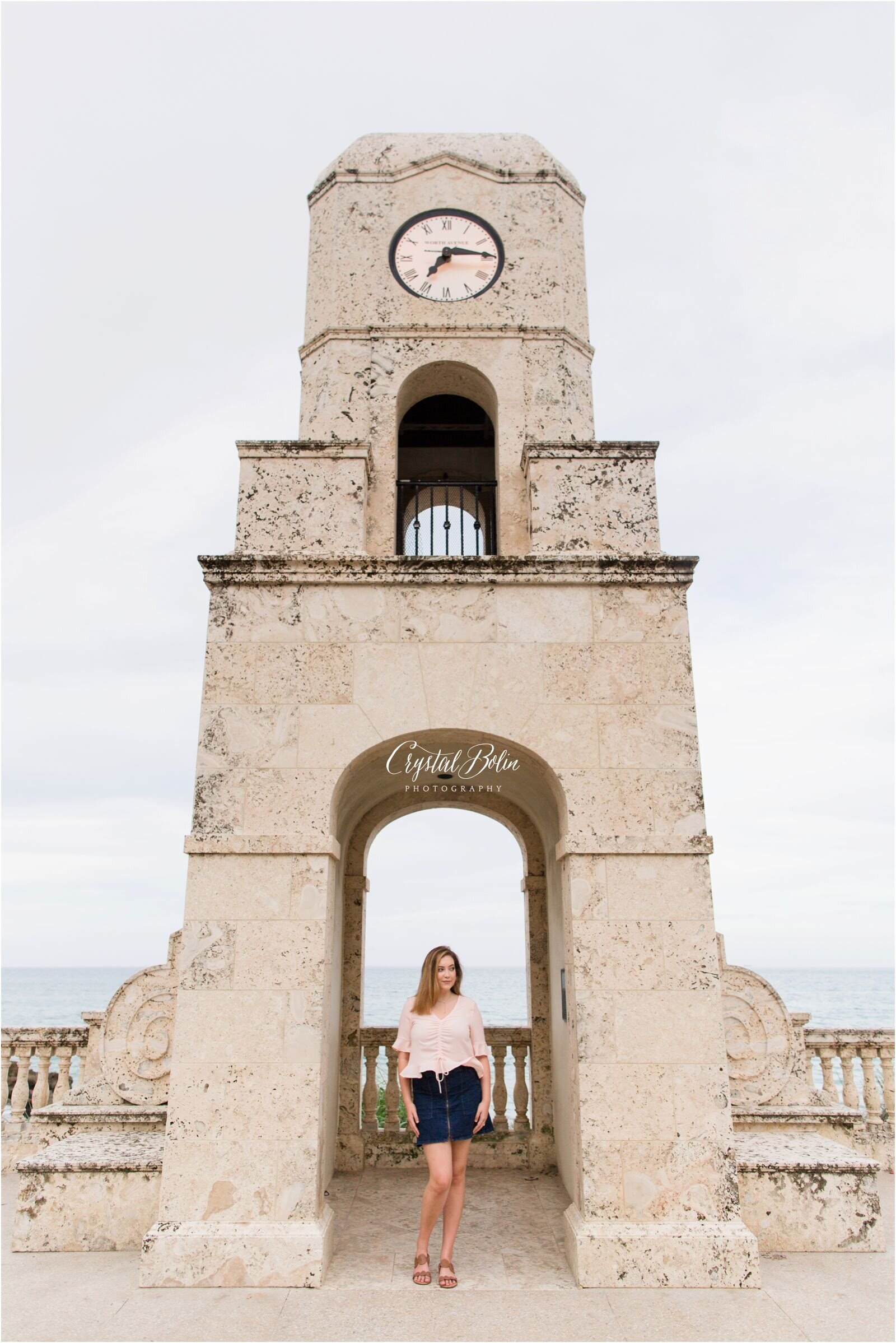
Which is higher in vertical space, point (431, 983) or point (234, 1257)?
point (431, 983)

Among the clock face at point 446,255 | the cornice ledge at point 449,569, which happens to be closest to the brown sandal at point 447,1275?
the cornice ledge at point 449,569

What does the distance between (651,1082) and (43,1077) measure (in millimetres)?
5949

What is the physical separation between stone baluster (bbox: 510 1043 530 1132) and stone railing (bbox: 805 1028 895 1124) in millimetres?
2591

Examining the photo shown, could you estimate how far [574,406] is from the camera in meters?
7.11

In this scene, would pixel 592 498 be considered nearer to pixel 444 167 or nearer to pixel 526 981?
pixel 444 167

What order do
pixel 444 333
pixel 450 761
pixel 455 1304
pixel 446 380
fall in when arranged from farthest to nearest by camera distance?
pixel 446 380 < pixel 444 333 < pixel 450 761 < pixel 455 1304

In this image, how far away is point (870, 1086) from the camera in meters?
7.64

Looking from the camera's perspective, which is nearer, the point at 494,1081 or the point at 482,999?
the point at 494,1081

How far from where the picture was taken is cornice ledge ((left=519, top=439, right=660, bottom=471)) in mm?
6277

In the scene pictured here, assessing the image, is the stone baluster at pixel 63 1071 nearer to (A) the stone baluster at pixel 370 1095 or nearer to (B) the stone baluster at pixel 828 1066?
(A) the stone baluster at pixel 370 1095

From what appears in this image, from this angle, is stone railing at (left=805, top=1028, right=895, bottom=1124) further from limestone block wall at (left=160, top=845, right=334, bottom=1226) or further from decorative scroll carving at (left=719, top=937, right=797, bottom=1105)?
limestone block wall at (left=160, top=845, right=334, bottom=1226)

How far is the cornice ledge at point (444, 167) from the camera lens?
7730 mm

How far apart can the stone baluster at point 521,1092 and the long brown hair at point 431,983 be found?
2.89 meters

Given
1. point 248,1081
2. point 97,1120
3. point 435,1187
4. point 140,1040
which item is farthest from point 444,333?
point 97,1120
